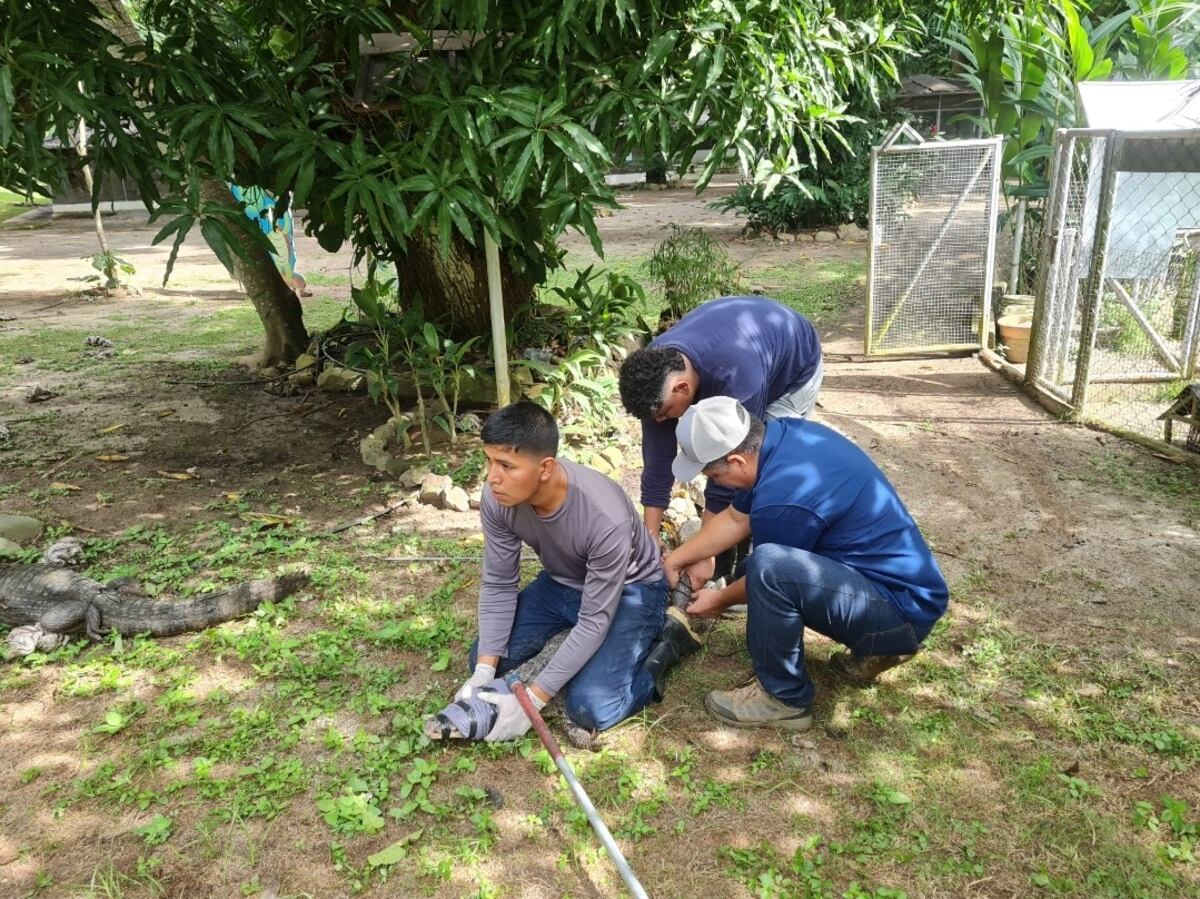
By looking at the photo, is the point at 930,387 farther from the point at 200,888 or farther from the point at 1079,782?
the point at 200,888

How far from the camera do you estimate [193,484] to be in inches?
199

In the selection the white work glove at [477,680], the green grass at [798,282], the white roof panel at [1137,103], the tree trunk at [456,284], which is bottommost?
the green grass at [798,282]

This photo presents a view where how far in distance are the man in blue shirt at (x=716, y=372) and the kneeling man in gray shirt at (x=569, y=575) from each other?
41cm

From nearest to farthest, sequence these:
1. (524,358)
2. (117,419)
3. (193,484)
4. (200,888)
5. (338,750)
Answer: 1. (200,888)
2. (338,750)
3. (193,484)
4. (524,358)
5. (117,419)

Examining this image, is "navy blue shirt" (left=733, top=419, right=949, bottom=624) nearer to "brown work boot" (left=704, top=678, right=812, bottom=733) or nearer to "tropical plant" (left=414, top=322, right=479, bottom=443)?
"brown work boot" (left=704, top=678, right=812, bottom=733)

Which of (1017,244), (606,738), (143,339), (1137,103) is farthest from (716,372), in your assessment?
(143,339)

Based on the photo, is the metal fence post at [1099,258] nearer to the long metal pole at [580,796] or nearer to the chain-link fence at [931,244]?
the chain-link fence at [931,244]

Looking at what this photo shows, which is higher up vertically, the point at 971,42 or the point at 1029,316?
the point at 971,42

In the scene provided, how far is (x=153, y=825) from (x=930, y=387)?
602cm

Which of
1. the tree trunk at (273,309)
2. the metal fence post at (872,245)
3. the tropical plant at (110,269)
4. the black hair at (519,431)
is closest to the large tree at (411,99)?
the black hair at (519,431)

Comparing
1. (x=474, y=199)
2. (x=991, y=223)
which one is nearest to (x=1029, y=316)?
(x=991, y=223)

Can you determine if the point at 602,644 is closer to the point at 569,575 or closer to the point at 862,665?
the point at 569,575

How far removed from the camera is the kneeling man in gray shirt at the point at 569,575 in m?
2.59

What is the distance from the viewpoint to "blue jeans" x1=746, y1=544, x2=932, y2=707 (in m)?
2.57
